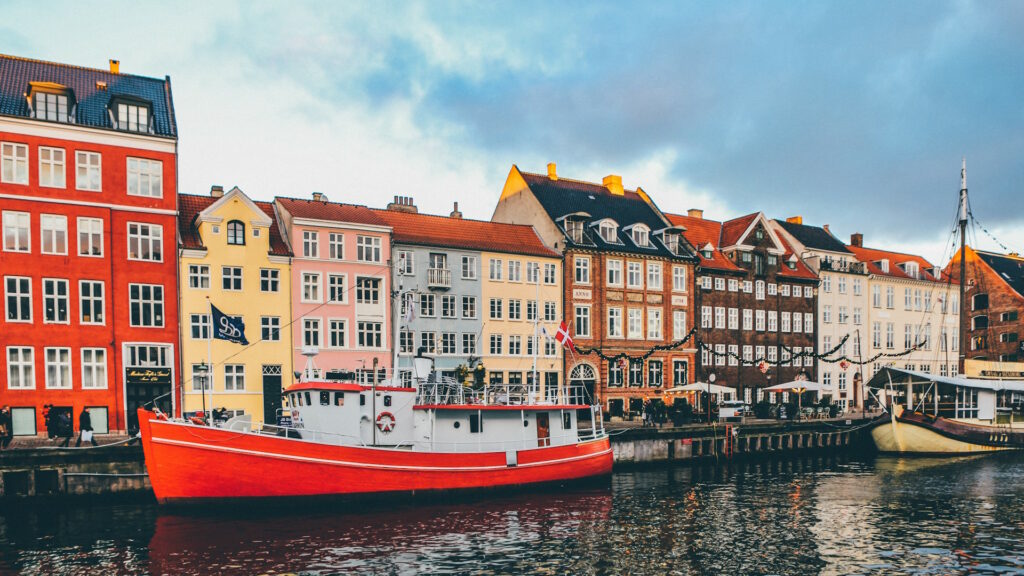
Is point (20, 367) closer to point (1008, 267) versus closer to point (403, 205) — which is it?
point (403, 205)

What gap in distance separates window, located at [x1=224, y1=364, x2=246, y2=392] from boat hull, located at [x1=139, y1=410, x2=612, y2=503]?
14.4m

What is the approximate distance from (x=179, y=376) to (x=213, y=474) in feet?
51.0

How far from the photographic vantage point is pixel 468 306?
54.4m

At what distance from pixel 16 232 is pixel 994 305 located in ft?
274

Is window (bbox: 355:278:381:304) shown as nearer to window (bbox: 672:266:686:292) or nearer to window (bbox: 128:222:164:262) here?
window (bbox: 128:222:164:262)

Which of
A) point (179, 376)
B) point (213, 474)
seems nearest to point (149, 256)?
point (179, 376)

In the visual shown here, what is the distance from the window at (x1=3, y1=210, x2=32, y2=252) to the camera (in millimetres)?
40812

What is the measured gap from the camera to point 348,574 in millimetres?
22766

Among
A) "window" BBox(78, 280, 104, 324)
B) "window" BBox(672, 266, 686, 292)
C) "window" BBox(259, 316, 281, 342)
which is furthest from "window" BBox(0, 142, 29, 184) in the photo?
"window" BBox(672, 266, 686, 292)

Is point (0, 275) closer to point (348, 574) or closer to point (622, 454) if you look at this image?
point (348, 574)

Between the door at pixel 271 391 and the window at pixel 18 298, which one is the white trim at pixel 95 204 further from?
the door at pixel 271 391

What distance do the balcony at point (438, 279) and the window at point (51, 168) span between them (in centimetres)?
2113

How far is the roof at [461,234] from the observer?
5359cm

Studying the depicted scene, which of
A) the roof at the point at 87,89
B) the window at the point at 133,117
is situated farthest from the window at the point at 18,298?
the window at the point at 133,117
